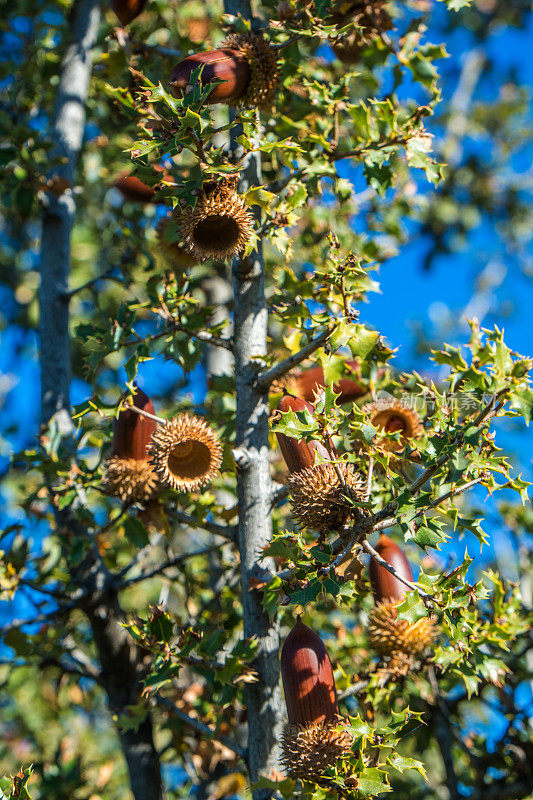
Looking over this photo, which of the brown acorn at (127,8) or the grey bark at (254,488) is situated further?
the brown acorn at (127,8)

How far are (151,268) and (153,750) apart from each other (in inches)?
74.9

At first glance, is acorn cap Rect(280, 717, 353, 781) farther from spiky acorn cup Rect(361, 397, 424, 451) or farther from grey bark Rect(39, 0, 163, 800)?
spiky acorn cup Rect(361, 397, 424, 451)

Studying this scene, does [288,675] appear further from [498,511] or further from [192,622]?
[498,511]

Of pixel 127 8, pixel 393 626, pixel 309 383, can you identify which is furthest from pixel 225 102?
pixel 393 626

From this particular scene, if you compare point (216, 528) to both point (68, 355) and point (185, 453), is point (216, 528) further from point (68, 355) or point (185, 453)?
point (68, 355)

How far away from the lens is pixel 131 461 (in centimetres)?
248

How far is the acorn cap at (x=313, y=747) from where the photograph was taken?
1.82m

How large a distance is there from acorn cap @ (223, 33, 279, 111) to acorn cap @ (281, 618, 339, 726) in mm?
1612

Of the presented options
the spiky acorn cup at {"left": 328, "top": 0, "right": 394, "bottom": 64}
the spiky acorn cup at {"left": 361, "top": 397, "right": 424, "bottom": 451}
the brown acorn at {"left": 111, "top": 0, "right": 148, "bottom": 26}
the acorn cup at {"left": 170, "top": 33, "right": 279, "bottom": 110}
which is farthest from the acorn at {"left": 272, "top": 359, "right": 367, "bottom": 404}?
the brown acorn at {"left": 111, "top": 0, "right": 148, "bottom": 26}

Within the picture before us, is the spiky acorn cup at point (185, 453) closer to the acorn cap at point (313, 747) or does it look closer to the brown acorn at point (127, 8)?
the acorn cap at point (313, 747)

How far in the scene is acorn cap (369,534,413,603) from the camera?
87.0 inches

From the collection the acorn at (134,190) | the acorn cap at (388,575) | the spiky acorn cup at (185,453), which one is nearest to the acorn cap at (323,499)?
the acorn cap at (388,575)

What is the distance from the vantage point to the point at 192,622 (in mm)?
2926

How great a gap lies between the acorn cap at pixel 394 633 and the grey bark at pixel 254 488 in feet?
0.98
